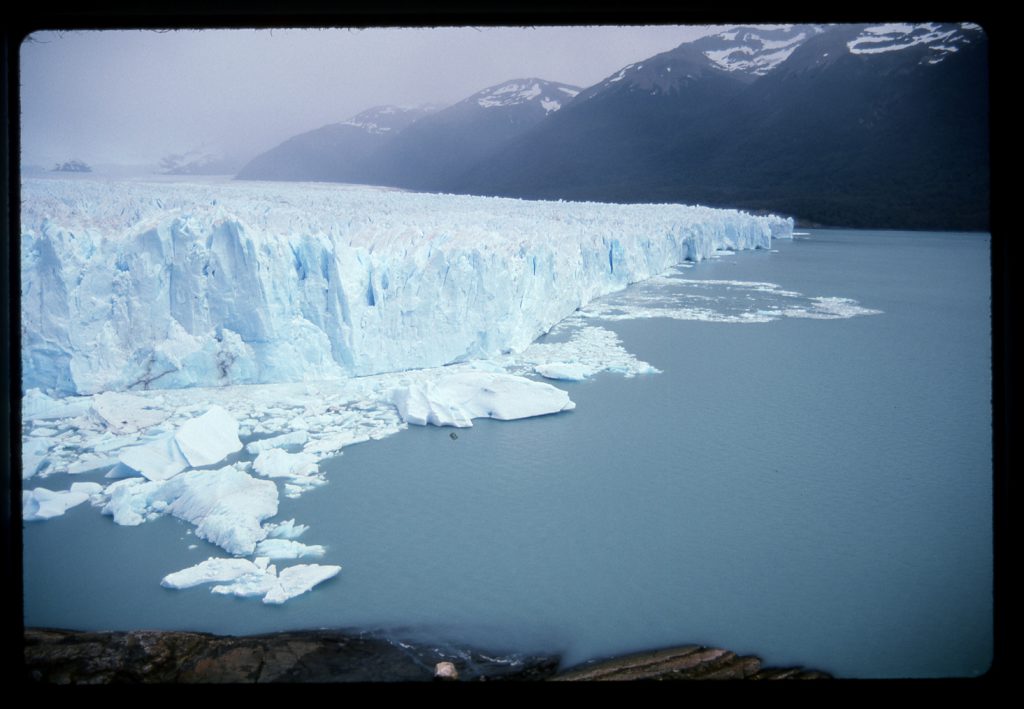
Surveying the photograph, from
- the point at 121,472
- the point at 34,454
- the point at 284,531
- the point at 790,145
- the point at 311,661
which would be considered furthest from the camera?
the point at 790,145

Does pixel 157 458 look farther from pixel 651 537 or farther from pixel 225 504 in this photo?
pixel 651 537

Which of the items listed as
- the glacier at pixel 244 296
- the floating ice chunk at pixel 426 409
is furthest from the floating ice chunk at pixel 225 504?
the glacier at pixel 244 296

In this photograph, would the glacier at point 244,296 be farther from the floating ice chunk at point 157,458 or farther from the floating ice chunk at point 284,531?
the floating ice chunk at point 284,531

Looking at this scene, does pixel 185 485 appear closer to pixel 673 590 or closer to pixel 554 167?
pixel 673 590

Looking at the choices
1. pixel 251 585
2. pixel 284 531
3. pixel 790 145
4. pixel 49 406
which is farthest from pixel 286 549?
pixel 790 145

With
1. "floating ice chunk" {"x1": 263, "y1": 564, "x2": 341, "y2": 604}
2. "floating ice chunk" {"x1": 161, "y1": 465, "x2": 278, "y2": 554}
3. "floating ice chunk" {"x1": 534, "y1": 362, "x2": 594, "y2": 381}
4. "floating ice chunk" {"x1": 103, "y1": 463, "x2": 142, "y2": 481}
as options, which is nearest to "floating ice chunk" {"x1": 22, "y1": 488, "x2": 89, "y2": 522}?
"floating ice chunk" {"x1": 103, "y1": 463, "x2": 142, "y2": 481}

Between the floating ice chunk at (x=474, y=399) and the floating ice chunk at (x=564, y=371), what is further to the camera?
the floating ice chunk at (x=564, y=371)

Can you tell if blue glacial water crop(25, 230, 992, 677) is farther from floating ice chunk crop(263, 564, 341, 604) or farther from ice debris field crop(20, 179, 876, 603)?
ice debris field crop(20, 179, 876, 603)
